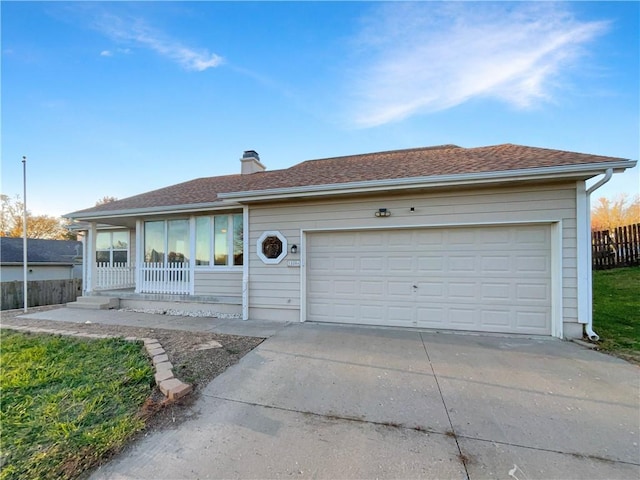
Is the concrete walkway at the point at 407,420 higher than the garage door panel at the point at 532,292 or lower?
lower

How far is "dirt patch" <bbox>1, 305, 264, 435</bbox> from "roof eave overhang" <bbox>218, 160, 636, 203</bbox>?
2989 millimetres

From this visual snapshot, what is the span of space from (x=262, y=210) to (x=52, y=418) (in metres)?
4.64

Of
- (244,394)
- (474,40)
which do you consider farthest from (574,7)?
(244,394)

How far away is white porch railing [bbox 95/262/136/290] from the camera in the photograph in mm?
9000

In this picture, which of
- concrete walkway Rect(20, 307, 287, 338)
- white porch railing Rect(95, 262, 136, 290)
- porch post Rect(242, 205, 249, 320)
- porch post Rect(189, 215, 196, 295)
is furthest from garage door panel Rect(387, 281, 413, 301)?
white porch railing Rect(95, 262, 136, 290)

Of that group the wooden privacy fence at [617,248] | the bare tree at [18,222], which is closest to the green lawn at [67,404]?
the wooden privacy fence at [617,248]

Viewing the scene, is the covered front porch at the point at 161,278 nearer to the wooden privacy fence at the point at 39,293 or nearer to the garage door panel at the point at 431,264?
the wooden privacy fence at the point at 39,293

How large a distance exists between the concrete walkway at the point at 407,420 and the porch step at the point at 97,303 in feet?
21.1

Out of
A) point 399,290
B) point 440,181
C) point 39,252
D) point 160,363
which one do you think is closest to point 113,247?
point 160,363

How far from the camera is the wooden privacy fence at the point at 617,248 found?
988 centimetres

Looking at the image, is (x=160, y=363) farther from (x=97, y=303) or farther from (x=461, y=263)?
(x=97, y=303)

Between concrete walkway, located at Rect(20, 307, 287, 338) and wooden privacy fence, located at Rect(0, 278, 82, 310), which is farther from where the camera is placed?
wooden privacy fence, located at Rect(0, 278, 82, 310)

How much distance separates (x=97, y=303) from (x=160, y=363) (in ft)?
20.2

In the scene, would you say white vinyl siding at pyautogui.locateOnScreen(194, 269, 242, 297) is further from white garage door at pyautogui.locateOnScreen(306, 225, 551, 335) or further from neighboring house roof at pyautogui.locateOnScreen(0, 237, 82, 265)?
neighboring house roof at pyautogui.locateOnScreen(0, 237, 82, 265)
